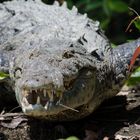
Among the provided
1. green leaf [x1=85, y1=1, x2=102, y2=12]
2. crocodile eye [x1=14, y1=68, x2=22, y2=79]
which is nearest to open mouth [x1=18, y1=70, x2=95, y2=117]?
crocodile eye [x1=14, y1=68, x2=22, y2=79]

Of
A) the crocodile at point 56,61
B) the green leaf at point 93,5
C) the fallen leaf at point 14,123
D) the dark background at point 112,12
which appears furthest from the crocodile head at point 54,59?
the green leaf at point 93,5

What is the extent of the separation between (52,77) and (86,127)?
876mm

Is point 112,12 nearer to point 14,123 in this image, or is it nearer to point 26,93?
point 14,123

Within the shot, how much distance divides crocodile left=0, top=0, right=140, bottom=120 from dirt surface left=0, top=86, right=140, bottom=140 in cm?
12

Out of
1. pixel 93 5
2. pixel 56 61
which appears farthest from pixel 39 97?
pixel 93 5

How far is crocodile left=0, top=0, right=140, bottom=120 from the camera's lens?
165 inches

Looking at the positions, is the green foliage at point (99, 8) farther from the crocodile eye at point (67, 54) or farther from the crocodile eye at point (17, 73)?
the crocodile eye at point (17, 73)

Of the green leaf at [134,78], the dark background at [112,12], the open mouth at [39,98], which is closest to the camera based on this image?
the open mouth at [39,98]

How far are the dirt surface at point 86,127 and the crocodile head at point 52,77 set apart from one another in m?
0.20

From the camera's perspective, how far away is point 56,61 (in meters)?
4.49

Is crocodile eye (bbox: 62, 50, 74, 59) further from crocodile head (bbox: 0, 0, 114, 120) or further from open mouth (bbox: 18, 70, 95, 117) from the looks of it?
open mouth (bbox: 18, 70, 95, 117)

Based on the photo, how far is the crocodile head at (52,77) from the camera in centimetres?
413

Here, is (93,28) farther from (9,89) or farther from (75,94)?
(75,94)

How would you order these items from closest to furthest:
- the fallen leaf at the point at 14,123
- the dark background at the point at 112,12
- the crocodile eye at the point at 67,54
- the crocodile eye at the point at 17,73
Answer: the crocodile eye at the point at 17,73 < the crocodile eye at the point at 67,54 < the fallen leaf at the point at 14,123 < the dark background at the point at 112,12
